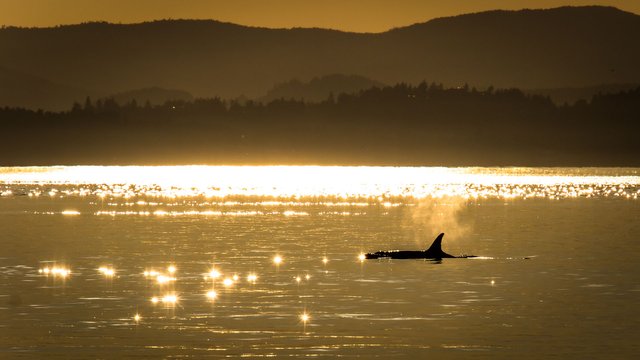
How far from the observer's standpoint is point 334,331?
39000mm

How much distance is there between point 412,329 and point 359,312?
153 inches

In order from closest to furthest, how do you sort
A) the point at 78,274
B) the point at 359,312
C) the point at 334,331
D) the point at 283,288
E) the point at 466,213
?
the point at 334,331 → the point at 359,312 → the point at 283,288 → the point at 78,274 → the point at 466,213

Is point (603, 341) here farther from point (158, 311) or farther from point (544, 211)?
point (544, 211)

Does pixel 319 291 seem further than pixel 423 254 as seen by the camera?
No

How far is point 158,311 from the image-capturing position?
43594 mm

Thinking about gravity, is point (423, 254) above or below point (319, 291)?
above

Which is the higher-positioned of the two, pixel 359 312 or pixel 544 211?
pixel 544 211

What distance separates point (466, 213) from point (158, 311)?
73.7m

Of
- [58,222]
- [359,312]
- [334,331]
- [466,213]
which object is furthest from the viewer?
[466,213]

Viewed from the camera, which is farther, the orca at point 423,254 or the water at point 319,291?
the orca at point 423,254

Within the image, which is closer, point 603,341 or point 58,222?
point 603,341

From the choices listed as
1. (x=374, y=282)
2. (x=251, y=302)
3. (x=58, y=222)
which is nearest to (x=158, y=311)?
(x=251, y=302)

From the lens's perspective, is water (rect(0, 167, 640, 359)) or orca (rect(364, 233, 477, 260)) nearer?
water (rect(0, 167, 640, 359))

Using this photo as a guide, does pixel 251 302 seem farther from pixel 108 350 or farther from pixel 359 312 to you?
pixel 108 350
